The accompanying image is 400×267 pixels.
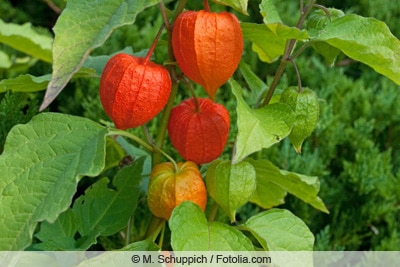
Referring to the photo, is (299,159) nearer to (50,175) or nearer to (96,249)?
(96,249)

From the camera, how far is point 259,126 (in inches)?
29.9

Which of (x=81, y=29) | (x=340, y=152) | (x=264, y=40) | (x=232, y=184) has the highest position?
(x=81, y=29)

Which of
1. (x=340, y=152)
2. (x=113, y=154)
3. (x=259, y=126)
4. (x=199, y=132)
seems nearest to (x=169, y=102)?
(x=199, y=132)

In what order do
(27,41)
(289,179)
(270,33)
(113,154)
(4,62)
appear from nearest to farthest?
(270,33) < (289,179) < (113,154) < (27,41) < (4,62)

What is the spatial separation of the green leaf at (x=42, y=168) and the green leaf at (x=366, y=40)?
11.6 inches

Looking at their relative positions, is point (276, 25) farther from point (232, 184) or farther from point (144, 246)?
point (144, 246)

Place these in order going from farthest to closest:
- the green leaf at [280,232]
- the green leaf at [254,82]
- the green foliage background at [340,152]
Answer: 1. the green foliage background at [340,152]
2. the green leaf at [254,82]
3. the green leaf at [280,232]

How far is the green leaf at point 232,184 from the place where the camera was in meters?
0.83

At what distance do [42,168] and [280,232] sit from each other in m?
0.33

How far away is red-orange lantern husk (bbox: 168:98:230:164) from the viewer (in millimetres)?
A: 855

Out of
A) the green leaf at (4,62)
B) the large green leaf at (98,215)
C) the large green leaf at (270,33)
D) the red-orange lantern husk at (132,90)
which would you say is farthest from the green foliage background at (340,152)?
the red-orange lantern husk at (132,90)

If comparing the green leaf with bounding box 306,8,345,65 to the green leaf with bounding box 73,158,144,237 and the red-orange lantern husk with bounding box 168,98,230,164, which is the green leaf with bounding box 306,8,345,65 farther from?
the green leaf with bounding box 73,158,144,237

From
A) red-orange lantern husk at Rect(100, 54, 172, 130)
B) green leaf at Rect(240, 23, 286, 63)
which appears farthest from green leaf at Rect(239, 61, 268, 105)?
red-orange lantern husk at Rect(100, 54, 172, 130)

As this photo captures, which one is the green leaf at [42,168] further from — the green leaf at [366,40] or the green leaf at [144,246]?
the green leaf at [366,40]
